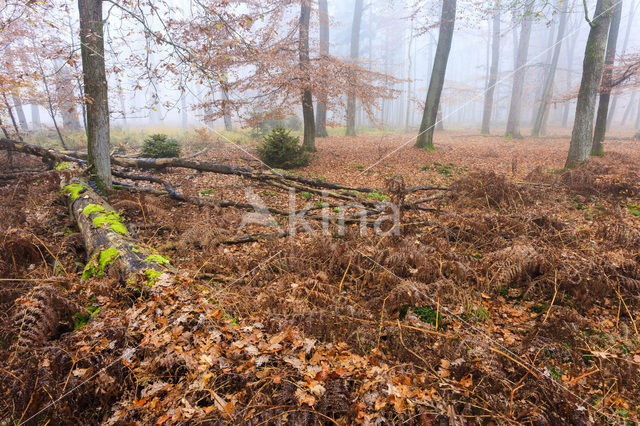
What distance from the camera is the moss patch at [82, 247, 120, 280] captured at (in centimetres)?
349

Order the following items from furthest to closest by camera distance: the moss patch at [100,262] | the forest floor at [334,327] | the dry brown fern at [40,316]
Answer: the moss patch at [100,262], the dry brown fern at [40,316], the forest floor at [334,327]

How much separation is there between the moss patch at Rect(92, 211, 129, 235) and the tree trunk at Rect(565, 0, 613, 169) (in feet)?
39.8

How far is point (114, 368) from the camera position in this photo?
2.13 meters

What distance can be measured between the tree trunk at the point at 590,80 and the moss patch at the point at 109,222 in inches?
477

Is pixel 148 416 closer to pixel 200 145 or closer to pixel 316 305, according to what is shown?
pixel 316 305

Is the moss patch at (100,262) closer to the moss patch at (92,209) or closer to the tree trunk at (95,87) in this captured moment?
the moss patch at (92,209)

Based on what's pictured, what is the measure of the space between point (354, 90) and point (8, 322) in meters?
11.6

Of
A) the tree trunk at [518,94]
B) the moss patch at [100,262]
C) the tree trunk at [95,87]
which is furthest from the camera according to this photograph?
the tree trunk at [518,94]

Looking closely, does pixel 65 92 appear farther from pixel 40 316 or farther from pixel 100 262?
pixel 40 316

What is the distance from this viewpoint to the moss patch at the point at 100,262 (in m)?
3.49

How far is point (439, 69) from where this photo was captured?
1260 cm


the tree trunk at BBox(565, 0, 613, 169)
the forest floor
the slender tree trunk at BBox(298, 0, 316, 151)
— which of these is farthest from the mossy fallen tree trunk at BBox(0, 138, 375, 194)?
the tree trunk at BBox(565, 0, 613, 169)

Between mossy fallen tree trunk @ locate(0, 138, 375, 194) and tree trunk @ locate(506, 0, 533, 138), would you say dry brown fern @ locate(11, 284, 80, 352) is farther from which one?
tree trunk @ locate(506, 0, 533, 138)

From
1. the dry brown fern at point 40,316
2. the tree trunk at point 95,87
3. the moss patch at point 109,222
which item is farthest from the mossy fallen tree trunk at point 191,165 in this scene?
the dry brown fern at point 40,316
